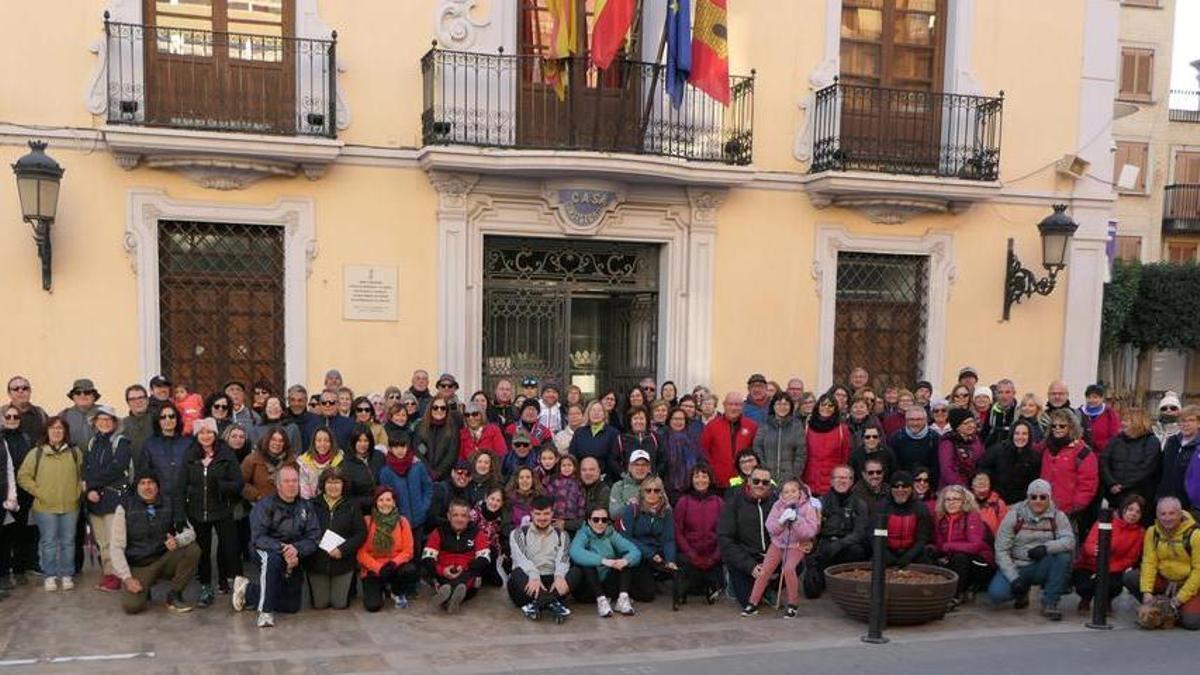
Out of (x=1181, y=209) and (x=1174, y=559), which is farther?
(x=1181, y=209)

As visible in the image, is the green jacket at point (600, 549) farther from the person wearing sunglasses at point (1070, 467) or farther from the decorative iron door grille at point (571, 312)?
the decorative iron door grille at point (571, 312)

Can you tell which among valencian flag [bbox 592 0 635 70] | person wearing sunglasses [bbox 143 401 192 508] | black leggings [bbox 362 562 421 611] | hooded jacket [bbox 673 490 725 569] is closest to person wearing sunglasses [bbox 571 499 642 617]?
hooded jacket [bbox 673 490 725 569]

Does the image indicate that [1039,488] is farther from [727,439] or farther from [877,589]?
[727,439]

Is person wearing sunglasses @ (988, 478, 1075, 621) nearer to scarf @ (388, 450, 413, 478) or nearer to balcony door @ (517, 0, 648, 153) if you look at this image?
scarf @ (388, 450, 413, 478)

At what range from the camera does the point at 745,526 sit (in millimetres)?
7711

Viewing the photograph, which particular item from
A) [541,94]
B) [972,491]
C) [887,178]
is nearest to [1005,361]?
[887,178]

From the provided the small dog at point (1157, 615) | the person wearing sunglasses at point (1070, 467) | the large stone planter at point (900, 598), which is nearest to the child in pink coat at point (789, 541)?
the large stone planter at point (900, 598)

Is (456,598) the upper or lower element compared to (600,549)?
lower

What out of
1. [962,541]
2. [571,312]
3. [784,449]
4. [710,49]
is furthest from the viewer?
[571,312]

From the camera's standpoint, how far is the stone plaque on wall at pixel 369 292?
10.9 m

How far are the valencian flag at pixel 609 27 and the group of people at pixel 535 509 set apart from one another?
4.23 meters

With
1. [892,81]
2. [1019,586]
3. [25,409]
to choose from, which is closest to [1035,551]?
[1019,586]

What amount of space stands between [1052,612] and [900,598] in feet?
4.89

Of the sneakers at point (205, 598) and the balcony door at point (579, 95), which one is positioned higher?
the balcony door at point (579, 95)
